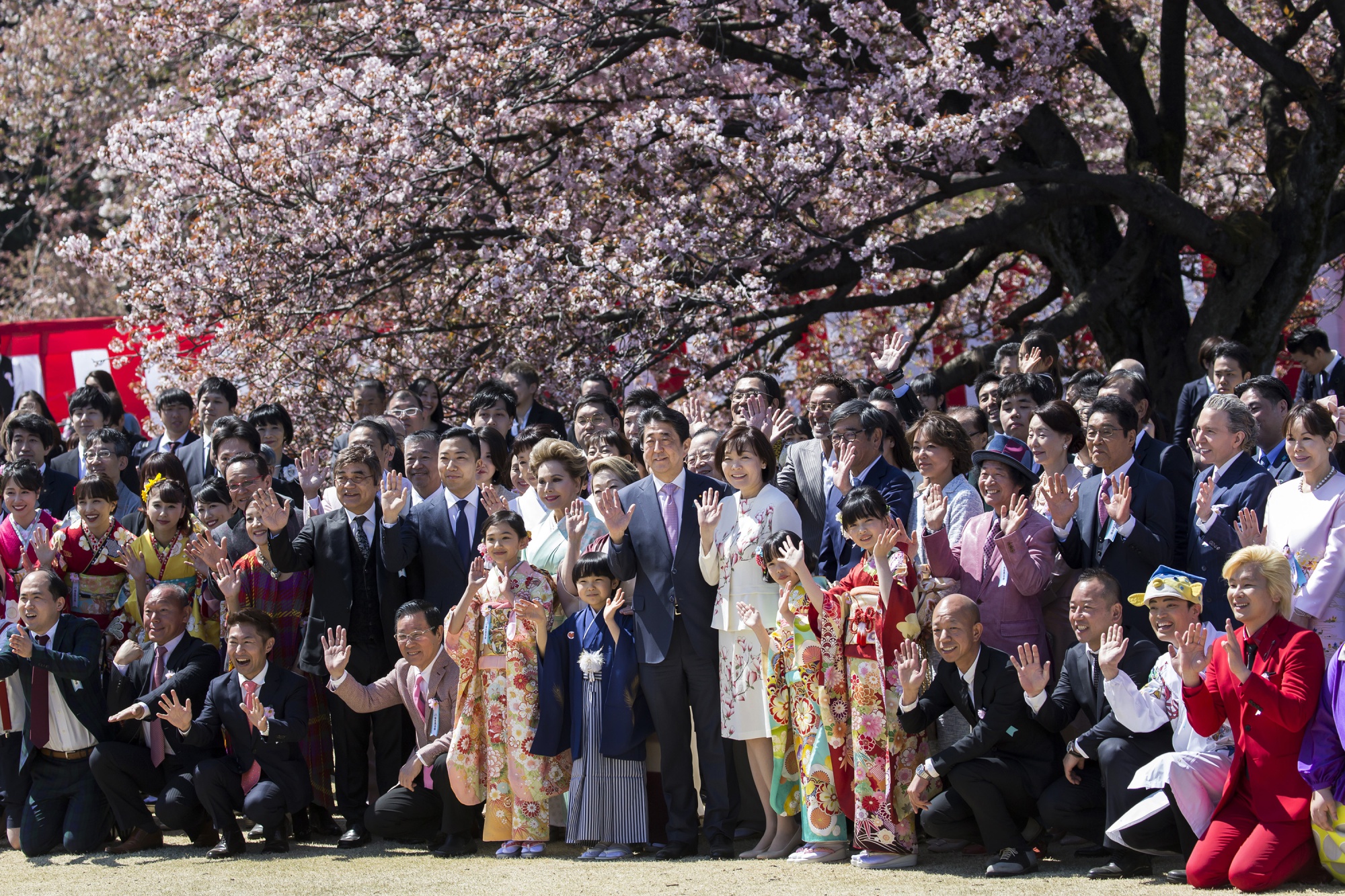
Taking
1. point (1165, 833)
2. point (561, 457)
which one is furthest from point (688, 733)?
point (1165, 833)

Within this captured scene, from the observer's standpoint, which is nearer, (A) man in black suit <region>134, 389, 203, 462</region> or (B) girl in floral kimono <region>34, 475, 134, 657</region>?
(B) girl in floral kimono <region>34, 475, 134, 657</region>

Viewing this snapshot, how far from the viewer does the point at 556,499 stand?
5.72 meters

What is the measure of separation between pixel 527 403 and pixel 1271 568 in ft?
14.3

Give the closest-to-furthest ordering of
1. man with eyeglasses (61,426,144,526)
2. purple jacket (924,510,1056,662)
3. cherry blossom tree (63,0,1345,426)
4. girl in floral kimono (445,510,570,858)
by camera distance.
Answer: purple jacket (924,510,1056,662) → girl in floral kimono (445,510,570,858) → man with eyeglasses (61,426,144,526) → cherry blossom tree (63,0,1345,426)

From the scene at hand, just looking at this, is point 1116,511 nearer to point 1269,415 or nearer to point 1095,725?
point 1095,725

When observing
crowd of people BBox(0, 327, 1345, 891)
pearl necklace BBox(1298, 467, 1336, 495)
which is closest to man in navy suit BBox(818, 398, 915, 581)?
crowd of people BBox(0, 327, 1345, 891)

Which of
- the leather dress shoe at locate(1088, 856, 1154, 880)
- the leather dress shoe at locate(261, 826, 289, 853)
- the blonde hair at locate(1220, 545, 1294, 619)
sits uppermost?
the blonde hair at locate(1220, 545, 1294, 619)

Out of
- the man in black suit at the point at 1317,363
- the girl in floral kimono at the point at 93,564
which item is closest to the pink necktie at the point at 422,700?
the girl in floral kimono at the point at 93,564

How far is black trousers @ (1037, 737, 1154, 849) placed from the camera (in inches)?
177

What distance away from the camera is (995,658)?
187 inches

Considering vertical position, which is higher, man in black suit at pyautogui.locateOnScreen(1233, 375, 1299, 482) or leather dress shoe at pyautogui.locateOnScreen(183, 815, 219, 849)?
man in black suit at pyautogui.locateOnScreen(1233, 375, 1299, 482)

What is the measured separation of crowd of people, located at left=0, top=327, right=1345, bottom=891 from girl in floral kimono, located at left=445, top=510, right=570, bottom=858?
1 centimetres

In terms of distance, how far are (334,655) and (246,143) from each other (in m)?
4.76

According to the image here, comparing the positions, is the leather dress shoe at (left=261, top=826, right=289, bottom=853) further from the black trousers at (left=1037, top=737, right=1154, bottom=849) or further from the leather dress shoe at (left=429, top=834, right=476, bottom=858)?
the black trousers at (left=1037, top=737, right=1154, bottom=849)
